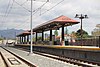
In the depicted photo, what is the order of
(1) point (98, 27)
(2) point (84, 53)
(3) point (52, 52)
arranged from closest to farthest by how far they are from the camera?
(2) point (84, 53) → (3) point (52, 52) → (1) point (98, 27)

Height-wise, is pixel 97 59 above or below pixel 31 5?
below

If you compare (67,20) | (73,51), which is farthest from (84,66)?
(67,20)

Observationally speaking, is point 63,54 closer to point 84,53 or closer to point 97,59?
point 84,53

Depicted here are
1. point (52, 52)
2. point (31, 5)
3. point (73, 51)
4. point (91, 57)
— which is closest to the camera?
point (91, 57)

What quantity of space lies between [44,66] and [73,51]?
1123 centimetres

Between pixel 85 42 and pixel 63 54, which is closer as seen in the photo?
pixel 63 54

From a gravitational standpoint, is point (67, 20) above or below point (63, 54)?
above

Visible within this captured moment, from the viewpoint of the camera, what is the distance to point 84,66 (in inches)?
747

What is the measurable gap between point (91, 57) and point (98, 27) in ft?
372

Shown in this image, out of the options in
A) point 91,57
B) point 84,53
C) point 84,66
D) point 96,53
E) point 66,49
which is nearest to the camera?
point 84,66

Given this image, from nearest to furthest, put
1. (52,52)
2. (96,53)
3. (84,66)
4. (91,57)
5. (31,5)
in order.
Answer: (84,66), (96,53), (91,57), (31,5), (52,52)

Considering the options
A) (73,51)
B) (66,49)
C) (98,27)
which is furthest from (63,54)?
(98,27)

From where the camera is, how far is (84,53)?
A: 2656cm

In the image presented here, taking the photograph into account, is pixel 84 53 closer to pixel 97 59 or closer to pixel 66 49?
pixel 97 59
